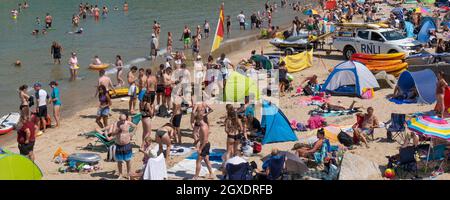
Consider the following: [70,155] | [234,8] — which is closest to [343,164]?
[70,155]

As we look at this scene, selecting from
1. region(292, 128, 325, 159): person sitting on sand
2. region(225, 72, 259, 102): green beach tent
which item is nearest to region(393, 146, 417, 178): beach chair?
region(292, 128, 325, 159): person sitting on sand

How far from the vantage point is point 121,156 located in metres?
10.6

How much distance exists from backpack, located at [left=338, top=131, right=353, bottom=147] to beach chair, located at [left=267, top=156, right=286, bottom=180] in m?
2.72

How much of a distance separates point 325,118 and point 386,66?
196 inches

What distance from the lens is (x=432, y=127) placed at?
34.3 feet

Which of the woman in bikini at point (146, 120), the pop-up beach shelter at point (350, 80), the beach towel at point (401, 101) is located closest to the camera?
the woman in bikini at point (146, 120)

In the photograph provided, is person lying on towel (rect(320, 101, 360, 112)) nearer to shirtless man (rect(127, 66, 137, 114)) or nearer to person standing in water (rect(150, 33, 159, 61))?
shirtless man (rect(127, 66, 137, 114))

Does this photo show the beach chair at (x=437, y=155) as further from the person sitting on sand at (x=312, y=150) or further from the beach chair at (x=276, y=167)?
the beach chair at (x=276, y=167)

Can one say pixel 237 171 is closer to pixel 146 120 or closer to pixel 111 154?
pixel 146 120

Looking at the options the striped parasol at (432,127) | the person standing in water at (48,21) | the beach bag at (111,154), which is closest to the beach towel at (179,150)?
the beach bag at (111,154)

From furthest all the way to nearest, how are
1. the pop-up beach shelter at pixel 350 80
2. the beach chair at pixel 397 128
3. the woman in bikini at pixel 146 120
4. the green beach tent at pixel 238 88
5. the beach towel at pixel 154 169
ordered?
the pop-up beach shelter at pixel 350 80
the green beach tent at pixel 238 88
the beach chair at pixel 397 128
the woman in bikini at pixel 146 120
the beach towel at pixel 154 169

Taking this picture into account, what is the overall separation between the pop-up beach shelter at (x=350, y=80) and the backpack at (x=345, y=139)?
447 cm

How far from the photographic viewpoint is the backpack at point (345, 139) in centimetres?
1229
